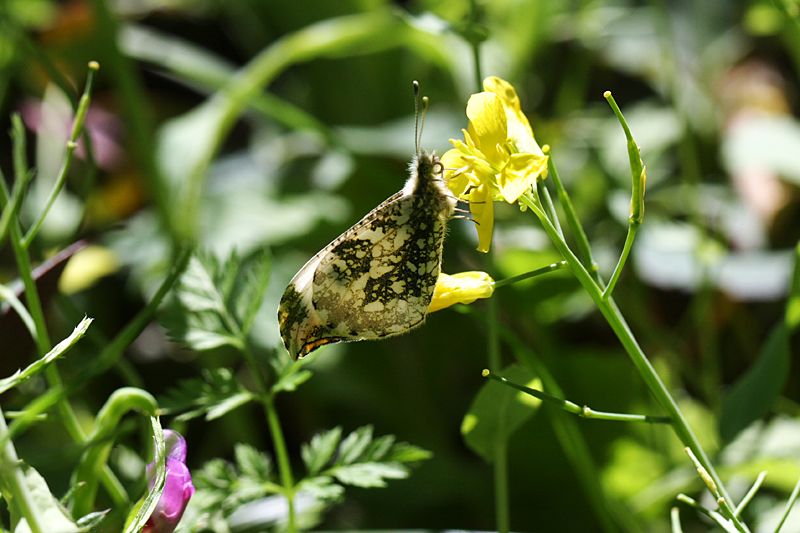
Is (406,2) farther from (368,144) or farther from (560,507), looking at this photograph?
(560,507)

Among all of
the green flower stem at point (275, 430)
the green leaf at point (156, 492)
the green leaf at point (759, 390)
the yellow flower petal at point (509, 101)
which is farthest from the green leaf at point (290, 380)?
the green leaf at point (759, 390)


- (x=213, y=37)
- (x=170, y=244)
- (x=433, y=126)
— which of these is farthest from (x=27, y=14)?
(x=433, y=126)

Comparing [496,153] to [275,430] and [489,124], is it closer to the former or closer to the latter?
[489,124]

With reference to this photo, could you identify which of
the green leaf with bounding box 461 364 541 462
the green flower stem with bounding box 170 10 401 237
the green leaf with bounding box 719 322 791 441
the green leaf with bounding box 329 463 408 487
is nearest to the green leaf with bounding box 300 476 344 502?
the green leaf with bounding box 329 463 408 487

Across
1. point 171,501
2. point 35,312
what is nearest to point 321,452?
point 171,501

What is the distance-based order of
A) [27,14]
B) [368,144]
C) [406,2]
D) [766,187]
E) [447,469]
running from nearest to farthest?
[447,469] → [368,144] → [766,187] → [27,14] → [406,2]

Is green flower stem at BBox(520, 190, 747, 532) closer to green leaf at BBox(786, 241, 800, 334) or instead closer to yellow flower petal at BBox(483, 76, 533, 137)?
yellow flower petal at BBox(483, 76, 533, 137)

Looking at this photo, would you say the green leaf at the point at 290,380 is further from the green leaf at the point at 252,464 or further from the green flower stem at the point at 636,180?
the green flower stem at the point at 636,180
